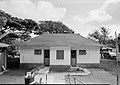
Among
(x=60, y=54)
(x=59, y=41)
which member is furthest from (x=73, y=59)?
(x=59, y=41)

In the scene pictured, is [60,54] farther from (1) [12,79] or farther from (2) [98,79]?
(1) [12,79]

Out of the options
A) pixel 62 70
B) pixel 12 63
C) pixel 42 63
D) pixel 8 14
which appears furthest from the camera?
pixel 8 14

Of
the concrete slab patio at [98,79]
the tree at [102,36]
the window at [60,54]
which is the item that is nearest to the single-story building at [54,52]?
the window at [60,54]

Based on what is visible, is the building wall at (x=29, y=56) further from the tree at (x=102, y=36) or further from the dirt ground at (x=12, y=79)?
the tree at (x=102, y=36)

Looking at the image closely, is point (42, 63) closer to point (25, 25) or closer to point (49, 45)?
point (49, 45)

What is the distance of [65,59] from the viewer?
2069cm

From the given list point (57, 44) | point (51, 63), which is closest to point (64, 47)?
point (57, 44)

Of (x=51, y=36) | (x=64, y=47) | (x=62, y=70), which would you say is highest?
(x=51, y=36)

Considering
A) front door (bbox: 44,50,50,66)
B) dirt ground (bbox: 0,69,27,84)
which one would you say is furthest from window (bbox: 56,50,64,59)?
dirt ground (bbox: 0,69,27,84)

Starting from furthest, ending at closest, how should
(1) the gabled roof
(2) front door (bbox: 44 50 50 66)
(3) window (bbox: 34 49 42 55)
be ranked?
(2) front door (bbox: 44 50 50 66)
(3) window (bbox: 34 49 42 55)
(1) the gabled roof

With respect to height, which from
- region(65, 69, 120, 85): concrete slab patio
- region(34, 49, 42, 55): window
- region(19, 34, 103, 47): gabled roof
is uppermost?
region(19, 34, 103, 47): gabled roof

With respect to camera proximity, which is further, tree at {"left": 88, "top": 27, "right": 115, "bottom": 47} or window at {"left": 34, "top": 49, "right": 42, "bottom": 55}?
tree at {"left": 88, "top": 27, "right": 115, "bottom": 47}

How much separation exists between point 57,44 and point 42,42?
9.71ft

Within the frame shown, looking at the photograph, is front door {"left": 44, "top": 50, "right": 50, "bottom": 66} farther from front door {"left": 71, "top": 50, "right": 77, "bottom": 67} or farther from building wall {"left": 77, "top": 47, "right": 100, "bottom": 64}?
building wall {"left": 77, "top": 47, "right": 100, "bottom": 64}
